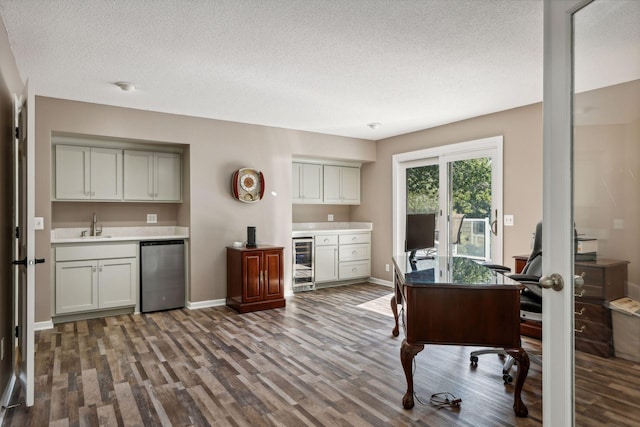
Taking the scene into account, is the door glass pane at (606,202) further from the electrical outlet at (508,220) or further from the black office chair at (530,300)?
the electrical outlet at (508,220)

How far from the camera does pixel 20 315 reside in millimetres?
2727

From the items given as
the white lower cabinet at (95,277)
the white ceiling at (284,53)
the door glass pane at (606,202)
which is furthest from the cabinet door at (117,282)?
the door glass pane at (606,202)

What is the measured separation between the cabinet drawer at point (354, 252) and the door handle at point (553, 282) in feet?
16.1

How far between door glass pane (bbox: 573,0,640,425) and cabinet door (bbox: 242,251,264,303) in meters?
3.78

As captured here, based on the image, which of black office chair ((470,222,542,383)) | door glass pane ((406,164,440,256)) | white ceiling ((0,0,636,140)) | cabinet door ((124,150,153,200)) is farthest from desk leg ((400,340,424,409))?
A: cabinet door ((124,150,153,200))

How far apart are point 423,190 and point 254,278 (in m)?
2.78

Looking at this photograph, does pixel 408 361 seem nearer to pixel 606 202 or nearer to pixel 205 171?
pixel 606 202

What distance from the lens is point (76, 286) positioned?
13.9ft

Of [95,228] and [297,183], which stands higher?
[297,183]

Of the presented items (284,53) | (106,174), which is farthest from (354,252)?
(284,53)

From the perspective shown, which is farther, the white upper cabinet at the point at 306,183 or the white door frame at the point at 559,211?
the white upper cabinet at the point at 306,183

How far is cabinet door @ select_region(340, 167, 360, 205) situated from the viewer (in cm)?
666

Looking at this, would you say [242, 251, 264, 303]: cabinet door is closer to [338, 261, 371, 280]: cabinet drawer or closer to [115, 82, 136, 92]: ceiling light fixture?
[338, 261, 371, 280]: cabinet drawer

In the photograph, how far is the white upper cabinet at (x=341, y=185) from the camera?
6516 millimetres
